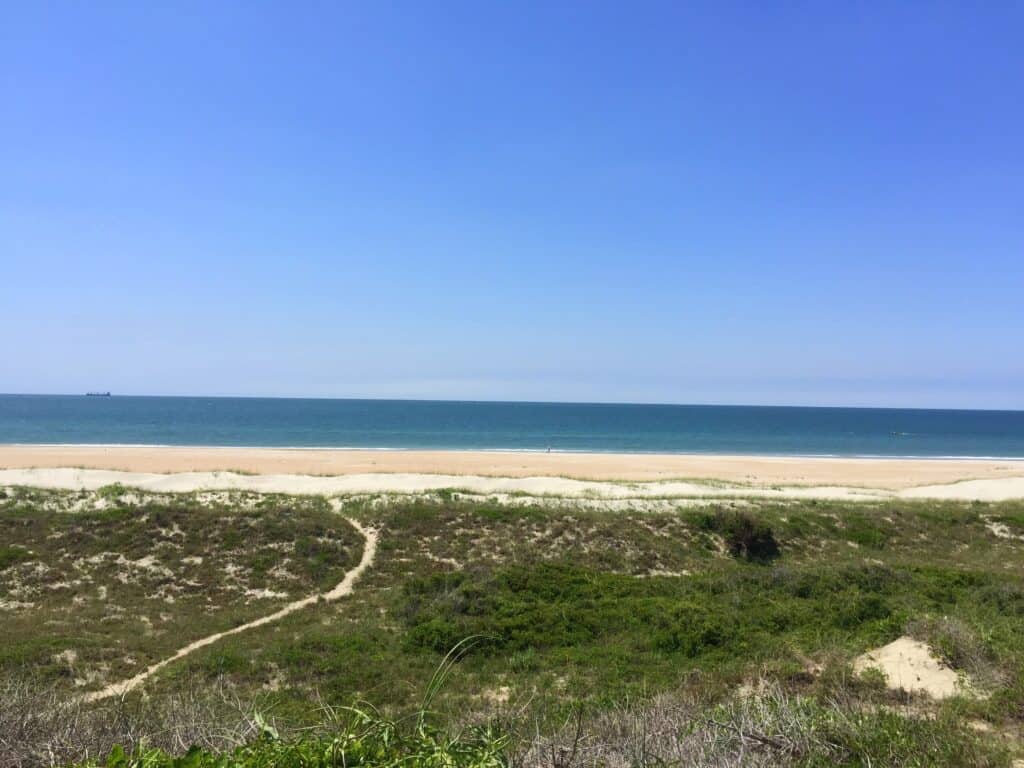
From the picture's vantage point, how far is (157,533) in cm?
2245

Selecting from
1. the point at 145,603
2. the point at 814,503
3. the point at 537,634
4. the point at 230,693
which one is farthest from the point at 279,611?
the point at 814,503

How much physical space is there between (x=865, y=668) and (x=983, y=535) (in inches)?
875

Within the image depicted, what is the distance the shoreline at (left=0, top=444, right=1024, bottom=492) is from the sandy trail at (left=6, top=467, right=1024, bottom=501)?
13.4ft

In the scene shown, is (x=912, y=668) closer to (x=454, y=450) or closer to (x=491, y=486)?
(x=491, y=486)

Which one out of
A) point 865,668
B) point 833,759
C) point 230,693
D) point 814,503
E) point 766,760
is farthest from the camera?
→ point 814,503

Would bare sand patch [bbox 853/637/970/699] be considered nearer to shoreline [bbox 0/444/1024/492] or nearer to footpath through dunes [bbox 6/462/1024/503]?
footpath through dunes [bbox 6/462/1024/503]

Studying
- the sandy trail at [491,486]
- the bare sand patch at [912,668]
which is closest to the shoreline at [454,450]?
A: the sandy trail at [491,486]

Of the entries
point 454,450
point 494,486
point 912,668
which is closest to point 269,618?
point 912,668

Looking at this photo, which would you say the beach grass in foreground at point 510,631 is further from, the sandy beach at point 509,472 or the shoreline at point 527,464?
the shoreline at point 527,464

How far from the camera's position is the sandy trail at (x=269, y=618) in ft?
38.6

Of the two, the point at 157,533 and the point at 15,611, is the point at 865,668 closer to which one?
the point at 15,611

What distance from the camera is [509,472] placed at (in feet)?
166

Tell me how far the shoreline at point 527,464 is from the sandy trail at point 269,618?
20.9m

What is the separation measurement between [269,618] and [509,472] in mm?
34421
